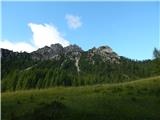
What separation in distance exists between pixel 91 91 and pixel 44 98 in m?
5.29

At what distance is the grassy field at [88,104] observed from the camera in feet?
74.3

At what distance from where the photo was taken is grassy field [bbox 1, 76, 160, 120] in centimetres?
2264

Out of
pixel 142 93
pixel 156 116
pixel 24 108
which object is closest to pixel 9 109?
pixel 24 108

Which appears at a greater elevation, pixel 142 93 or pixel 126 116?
pixel 142 93

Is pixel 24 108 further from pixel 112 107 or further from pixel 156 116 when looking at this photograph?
pixel 156 116

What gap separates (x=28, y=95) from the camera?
31.0m

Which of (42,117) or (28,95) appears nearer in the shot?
(42,117)

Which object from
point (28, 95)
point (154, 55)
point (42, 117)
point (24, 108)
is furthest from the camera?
point (154, 55)

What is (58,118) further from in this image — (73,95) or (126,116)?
(73,95)

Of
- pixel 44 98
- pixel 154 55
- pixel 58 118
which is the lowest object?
pixel 58 118

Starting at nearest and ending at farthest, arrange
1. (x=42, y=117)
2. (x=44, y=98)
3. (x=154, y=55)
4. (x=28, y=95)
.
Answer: (x=42, y=117)
(x=44, y=98)
(x=28, y=95)
(x=154, y=55)

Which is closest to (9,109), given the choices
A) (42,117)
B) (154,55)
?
(42,117)

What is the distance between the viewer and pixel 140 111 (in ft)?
83.1

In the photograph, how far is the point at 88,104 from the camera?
26078mm
